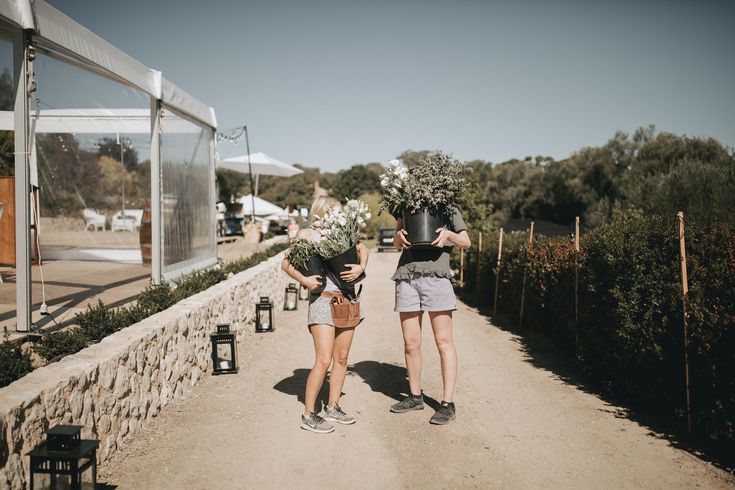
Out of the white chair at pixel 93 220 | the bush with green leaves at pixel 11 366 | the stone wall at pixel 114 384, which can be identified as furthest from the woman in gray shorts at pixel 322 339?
the white chair at pixel 93 220

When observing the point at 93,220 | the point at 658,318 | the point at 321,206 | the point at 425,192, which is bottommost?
the point at 658,318

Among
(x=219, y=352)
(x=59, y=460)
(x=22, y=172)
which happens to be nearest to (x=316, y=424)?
(x=59, y=460)

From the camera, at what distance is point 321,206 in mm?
4188

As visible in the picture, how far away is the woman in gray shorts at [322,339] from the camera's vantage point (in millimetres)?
3906

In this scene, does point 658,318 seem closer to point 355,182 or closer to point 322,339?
point 322,339

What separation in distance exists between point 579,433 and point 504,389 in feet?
3.87

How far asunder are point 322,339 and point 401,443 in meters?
0.97

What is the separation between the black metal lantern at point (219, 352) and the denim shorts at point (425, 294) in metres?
2.35

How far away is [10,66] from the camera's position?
18.1 ft

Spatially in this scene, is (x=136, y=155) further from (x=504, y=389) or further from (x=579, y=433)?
(x=579, y=433)

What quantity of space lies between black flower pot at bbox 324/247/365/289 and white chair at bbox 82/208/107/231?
313 inches

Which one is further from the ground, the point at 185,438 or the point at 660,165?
the point at 660,165

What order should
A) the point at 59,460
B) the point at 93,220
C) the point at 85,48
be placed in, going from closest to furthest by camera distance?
the point at 59,460
the point at 85,48
the point at 93,220

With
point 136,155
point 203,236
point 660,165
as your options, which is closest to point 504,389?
point 203,236
